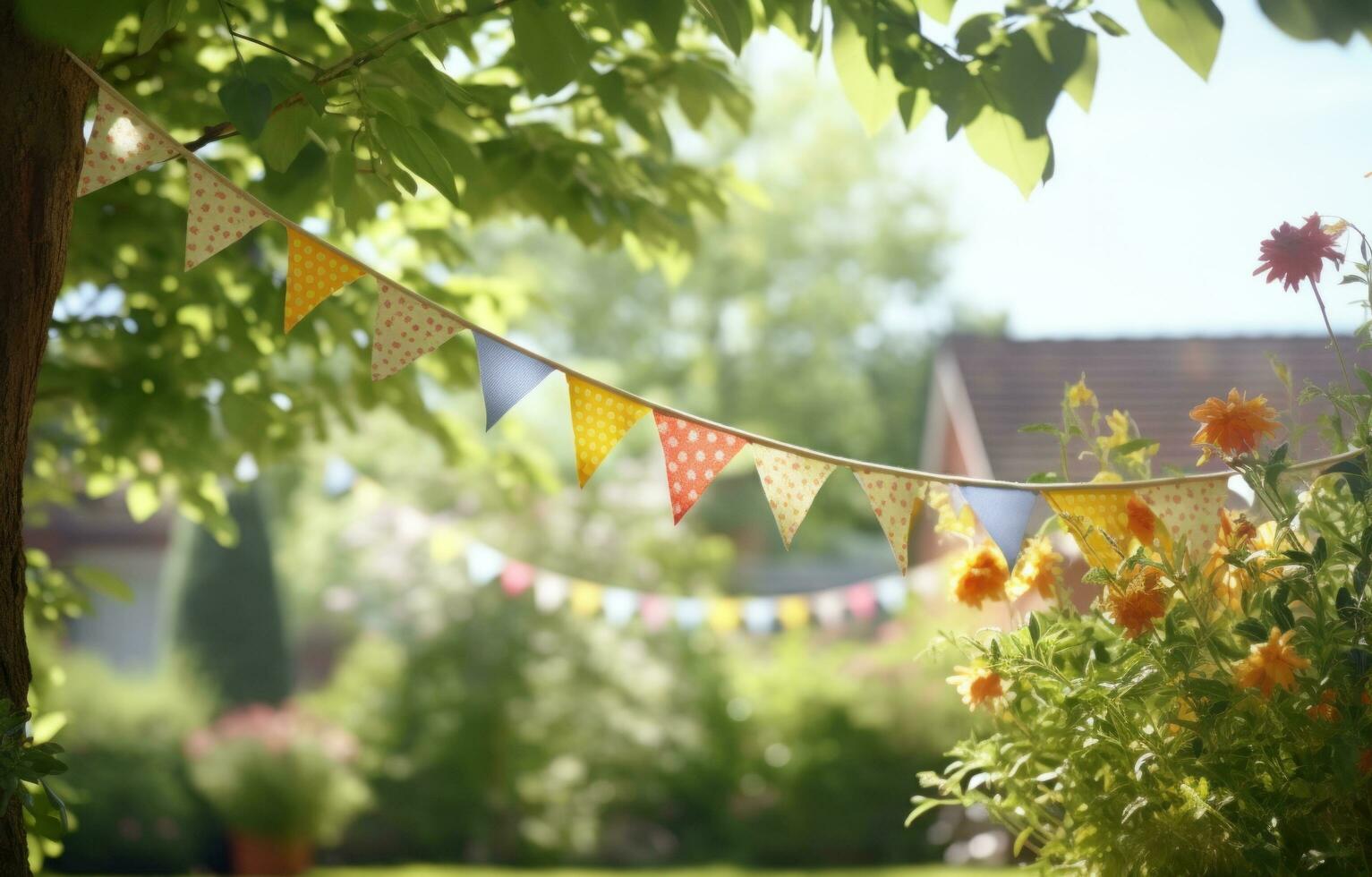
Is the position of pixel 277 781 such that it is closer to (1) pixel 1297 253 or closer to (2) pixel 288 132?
(2) pixel 288 132

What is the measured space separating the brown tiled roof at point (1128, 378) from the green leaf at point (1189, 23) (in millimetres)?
2623

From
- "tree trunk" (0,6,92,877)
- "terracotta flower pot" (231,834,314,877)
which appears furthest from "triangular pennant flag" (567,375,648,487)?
"terracotta flower pot" (231,834,314,877)

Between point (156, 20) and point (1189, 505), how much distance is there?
1778mm

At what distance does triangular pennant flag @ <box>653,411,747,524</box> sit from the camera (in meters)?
1.98

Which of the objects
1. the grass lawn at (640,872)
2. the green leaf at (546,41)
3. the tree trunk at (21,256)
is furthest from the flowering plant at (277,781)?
the green leaf at (546,41)

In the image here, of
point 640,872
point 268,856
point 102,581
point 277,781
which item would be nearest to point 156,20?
point 102,581

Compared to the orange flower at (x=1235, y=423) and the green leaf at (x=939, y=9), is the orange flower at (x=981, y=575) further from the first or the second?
the green leaf at (x=939, y=9)

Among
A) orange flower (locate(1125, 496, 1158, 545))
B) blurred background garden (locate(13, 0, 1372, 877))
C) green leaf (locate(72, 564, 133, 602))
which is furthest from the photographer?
green leaf (locate(72, 564, 133, 602))

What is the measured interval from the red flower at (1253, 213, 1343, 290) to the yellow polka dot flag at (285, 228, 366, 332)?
1.49 m

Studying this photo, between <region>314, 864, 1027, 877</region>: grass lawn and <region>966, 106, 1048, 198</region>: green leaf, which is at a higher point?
<region>966, 106, 1048, 198</region>: green leaf

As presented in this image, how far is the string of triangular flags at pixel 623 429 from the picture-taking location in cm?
186

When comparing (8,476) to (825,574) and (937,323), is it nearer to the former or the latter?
(825,574)

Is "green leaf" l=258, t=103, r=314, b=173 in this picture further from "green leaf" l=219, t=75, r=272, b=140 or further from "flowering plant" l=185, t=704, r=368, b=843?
"flowering plant" l=185, t=704, r=368, b=843

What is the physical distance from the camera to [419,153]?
1721 millimetres
